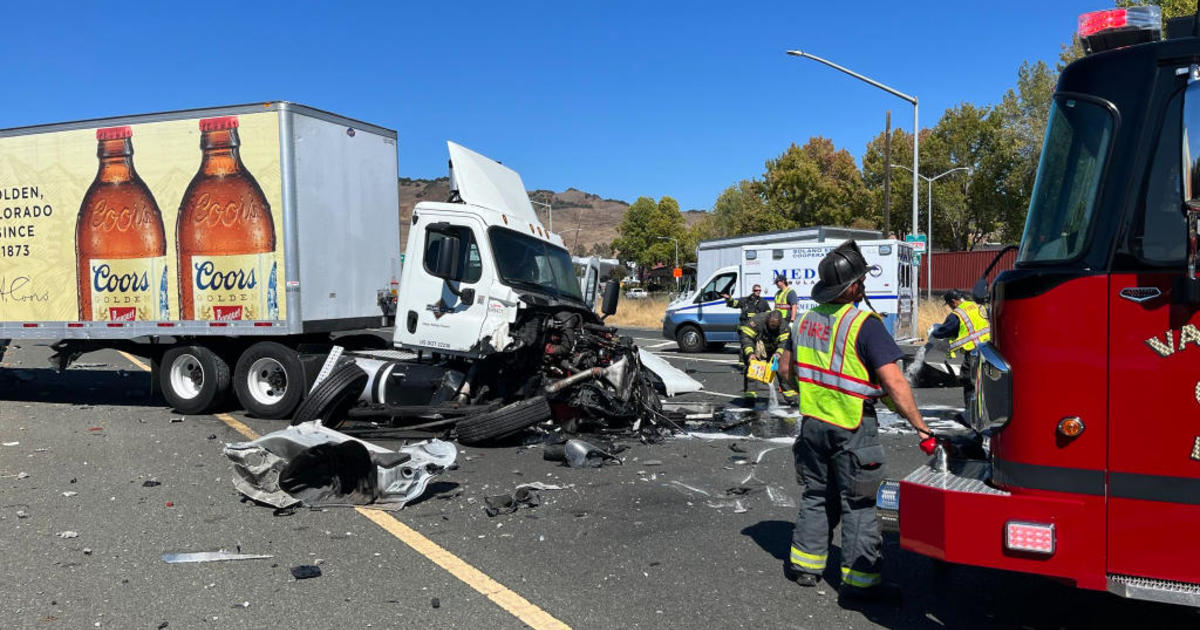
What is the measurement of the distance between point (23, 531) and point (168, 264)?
17.3 feet

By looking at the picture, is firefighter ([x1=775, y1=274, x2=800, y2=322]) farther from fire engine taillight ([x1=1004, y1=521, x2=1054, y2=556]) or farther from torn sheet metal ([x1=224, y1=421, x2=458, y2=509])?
fire engine taillight ([x1=1004, y1=521, x2=1054, y2=556])

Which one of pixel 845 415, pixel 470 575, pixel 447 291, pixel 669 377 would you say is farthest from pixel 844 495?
pixel 669 377

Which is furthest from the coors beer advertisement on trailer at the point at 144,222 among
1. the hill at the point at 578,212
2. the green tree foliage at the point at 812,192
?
the hill at the point at 578,212

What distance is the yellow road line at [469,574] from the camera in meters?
Result: 4.11

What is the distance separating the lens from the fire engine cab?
3018 millimetres

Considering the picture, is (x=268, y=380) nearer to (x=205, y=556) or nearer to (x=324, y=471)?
(x=324, y=471)

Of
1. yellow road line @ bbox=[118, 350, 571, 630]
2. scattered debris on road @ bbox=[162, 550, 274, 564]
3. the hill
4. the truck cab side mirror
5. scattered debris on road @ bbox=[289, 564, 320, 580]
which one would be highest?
the hill

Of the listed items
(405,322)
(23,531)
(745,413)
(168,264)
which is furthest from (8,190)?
(745,413)

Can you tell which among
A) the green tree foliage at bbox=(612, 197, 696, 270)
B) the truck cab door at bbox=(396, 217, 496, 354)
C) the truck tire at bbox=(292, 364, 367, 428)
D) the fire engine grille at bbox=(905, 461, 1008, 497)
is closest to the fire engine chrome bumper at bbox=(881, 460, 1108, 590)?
the fire engine grille at bbox=(905, 461, 1008, 497)

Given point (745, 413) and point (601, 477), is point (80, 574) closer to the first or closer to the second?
point (601, 477)

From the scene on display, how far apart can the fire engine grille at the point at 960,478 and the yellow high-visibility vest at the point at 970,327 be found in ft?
18.1

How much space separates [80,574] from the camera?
4.76 metres

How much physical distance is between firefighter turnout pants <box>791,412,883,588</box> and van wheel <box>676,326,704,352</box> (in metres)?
15.2

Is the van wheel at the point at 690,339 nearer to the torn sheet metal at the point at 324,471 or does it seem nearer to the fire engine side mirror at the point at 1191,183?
the torn sheet metal at the point at 324,471
